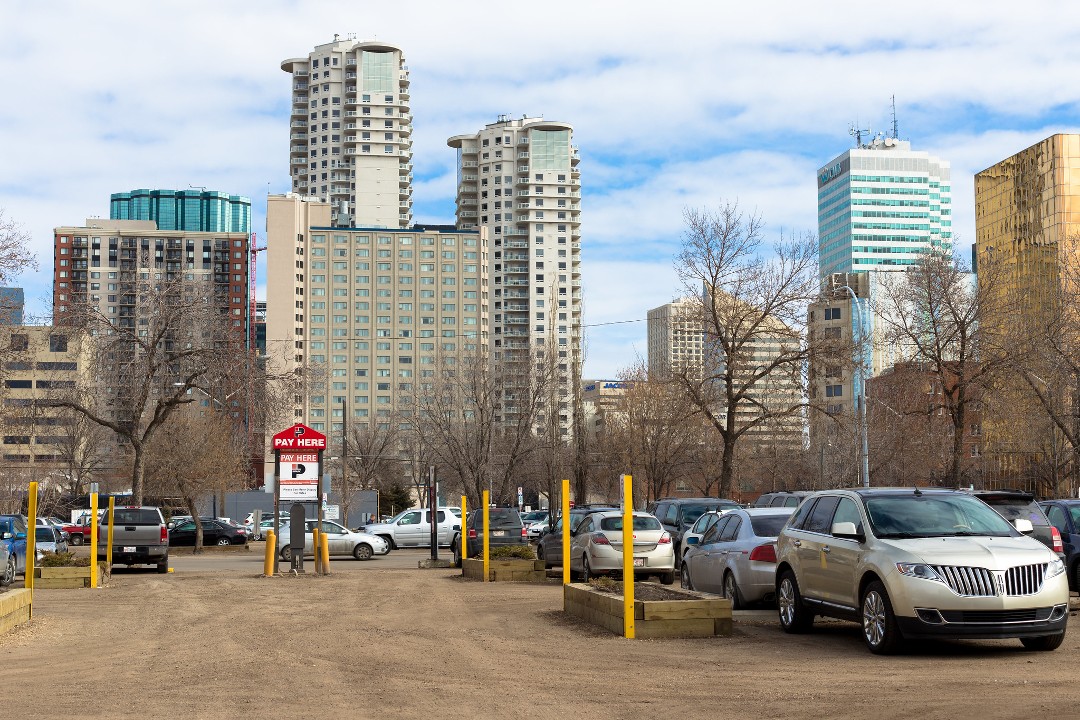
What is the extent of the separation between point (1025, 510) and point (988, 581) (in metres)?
7.17

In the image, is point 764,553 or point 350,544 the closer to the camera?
point 764,553

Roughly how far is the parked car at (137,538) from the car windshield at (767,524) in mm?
18805

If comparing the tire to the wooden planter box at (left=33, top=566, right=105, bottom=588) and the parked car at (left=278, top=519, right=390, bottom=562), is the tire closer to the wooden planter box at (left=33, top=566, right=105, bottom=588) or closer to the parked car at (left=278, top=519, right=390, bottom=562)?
the wooden planter box at (left=33, top=566, right=105, bottom=588)

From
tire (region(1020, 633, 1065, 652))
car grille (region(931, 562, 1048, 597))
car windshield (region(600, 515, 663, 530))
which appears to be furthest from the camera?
car windshield (region(600, 515, 663, 530))

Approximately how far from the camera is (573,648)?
1248cm

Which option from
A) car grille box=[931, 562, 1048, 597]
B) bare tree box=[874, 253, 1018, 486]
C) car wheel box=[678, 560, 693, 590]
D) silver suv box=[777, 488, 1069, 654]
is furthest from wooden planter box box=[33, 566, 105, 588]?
bare tree box=[874, 253, 1018, 486]

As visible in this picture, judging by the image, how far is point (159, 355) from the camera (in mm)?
38656

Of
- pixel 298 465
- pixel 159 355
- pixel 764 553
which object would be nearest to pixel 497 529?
pixel 298 465

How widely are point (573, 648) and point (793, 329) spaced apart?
26329 mm

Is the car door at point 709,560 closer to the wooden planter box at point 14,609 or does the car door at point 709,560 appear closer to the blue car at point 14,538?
the wooden planter box at point 14,609

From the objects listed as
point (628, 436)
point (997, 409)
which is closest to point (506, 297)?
point (628, 436)

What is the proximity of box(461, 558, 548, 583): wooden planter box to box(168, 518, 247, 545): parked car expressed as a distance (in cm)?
2770

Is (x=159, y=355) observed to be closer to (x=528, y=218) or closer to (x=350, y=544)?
(x=350, y=544)

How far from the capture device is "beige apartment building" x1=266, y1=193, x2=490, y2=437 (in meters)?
157
